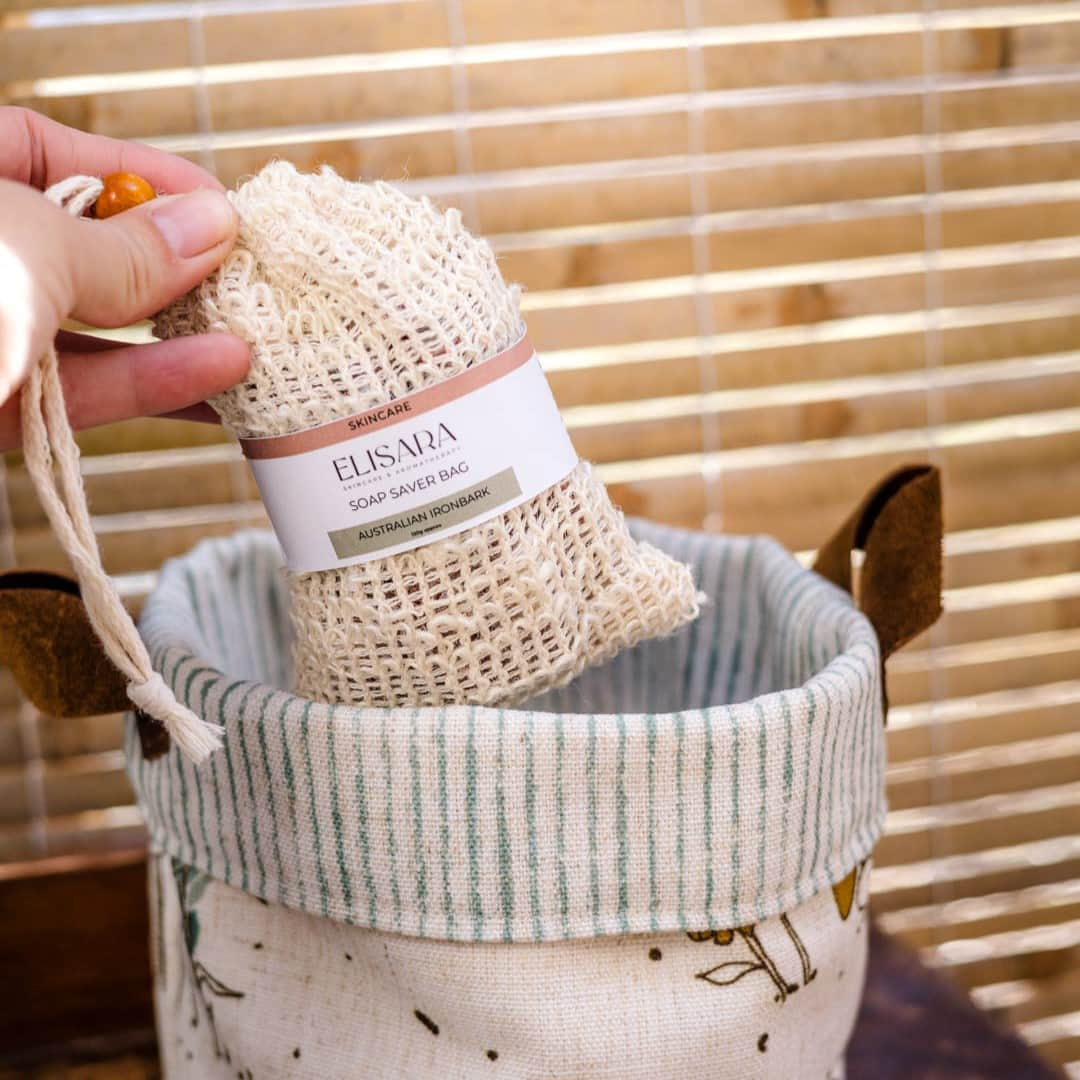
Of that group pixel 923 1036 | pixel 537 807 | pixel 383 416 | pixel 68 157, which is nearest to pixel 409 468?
pixel 383 416

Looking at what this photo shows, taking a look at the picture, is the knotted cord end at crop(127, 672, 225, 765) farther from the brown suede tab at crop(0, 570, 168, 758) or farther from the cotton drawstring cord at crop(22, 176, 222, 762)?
the brown suede tab at crop(0, 570, 168, 758)

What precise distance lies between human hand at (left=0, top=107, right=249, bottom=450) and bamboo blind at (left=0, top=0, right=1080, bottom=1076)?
0.30 m

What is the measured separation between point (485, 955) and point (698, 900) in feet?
0.25

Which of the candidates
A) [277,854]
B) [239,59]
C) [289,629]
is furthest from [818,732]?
[239,59]

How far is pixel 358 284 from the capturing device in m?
0.40

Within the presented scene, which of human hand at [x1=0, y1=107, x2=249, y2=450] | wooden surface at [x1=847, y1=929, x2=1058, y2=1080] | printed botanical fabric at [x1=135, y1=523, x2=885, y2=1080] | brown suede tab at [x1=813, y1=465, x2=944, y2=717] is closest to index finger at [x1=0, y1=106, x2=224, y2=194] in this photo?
human hand at [x1=0, y1=107, x2=249, y2=450]

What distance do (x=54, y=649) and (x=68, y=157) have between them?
0.71ft

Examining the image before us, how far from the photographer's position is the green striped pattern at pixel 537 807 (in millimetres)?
396

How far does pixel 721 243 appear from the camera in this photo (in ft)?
2.82

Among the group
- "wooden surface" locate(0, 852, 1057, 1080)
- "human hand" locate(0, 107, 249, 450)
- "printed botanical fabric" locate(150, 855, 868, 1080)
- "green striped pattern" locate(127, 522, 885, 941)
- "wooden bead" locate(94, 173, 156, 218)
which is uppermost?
"wooden bead" locate(94, 173, 156, 218)

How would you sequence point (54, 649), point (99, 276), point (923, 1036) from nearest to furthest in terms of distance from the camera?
1. point (99, 276)
2. point (54, 649)
3. point (923, 1036)

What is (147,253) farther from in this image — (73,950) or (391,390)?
(73,950)

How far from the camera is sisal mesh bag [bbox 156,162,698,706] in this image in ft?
1.32

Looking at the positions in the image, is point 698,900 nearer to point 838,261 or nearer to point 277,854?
point 277,854
